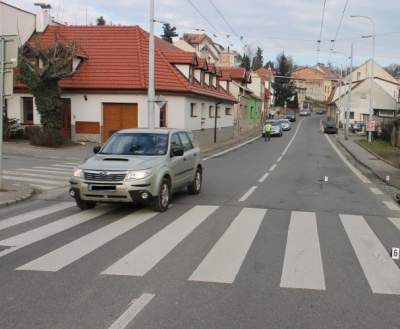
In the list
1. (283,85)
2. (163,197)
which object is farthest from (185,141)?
(283,85)

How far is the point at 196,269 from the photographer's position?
5.45 meters

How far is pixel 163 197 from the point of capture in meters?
A: 9.09

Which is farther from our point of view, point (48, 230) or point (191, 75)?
point (191, 75)

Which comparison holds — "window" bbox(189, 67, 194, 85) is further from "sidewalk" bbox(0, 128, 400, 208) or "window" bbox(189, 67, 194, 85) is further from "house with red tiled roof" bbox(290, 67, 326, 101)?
"house with red tiled roof" bbox(290, 67, 326, 101)

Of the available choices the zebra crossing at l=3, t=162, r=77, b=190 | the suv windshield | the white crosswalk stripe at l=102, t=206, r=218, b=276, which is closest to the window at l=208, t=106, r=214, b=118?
the zebra crossing at l=3, t=162, r=77, b=190

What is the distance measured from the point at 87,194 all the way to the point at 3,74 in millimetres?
4297

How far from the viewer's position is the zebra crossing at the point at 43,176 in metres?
12.9

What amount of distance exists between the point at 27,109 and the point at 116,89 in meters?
6.56

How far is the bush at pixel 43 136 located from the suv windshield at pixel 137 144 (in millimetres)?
15087

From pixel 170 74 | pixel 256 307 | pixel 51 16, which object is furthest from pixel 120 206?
pixel 51 16

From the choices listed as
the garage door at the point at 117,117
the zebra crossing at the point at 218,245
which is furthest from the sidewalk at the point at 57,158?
the zebra crossing at the point at 218,245

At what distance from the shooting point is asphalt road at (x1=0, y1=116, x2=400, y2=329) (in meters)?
4.13

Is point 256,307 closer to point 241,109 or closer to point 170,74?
point 170,74

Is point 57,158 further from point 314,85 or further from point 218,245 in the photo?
point 314,85
